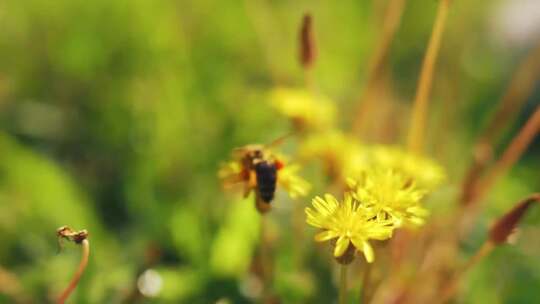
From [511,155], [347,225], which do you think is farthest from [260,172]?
[511,155]

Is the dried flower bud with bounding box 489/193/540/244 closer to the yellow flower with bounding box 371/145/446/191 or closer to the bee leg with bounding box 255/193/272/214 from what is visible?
the yellow flower with bounding box 371/145/446/191

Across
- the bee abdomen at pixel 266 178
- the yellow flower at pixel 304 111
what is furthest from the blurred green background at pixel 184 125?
the bee abdomen at pixel 266 178

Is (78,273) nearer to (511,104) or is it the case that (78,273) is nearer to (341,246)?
(341,246)

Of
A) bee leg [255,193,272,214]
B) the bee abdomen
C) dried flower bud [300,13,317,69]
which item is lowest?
bee leg [255,193,272,214]

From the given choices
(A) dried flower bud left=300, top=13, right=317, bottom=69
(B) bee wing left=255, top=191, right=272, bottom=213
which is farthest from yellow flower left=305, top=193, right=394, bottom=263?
(A) dried flower bud left=300, top=13, right=317, bottom=69

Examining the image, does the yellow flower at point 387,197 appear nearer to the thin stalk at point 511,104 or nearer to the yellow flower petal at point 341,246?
the yellow flower petal at point 341,246

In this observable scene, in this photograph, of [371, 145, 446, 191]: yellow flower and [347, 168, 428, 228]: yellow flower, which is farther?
[371, 145, 446, 191]: yellow flower
